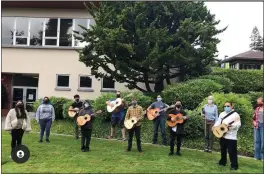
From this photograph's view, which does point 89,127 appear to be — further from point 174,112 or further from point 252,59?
point 252,59

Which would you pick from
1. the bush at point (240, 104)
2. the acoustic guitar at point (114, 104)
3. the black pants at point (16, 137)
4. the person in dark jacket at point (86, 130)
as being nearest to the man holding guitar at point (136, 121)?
the person in dark jacket at point (86, 130)

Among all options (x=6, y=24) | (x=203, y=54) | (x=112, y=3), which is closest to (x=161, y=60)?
(x=203, y=54)

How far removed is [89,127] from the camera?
32.2 ft

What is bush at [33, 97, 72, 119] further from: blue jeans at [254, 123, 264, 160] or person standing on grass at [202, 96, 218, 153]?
blue jeans at [254, 123, 264, 160]

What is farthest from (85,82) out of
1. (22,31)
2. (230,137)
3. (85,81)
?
(230,137)

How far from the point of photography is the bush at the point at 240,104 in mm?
11005

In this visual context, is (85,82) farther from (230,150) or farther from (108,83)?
(230,150)

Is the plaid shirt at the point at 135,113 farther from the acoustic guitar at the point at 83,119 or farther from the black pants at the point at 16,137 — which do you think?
the black pants at the point at 16,137

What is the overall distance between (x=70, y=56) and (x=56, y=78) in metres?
1.54

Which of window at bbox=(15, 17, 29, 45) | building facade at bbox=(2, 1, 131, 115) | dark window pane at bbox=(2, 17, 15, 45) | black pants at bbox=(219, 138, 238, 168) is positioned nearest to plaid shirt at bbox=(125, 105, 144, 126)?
black pants at bbox=(219, 138, 238, 168)

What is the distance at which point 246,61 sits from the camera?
12211 mm

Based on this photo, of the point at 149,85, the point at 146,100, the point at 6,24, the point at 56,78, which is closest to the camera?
the point at 146,100

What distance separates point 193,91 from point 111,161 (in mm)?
5373

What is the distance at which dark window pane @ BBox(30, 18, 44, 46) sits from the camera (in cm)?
1980
